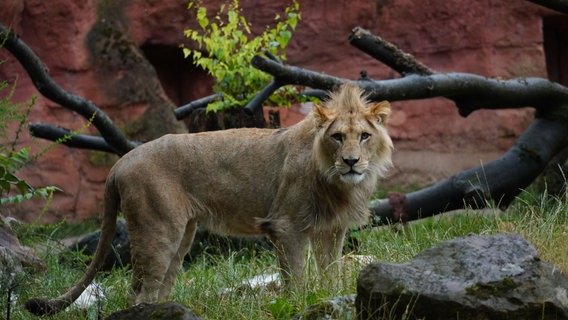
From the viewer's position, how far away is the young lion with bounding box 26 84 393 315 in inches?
246

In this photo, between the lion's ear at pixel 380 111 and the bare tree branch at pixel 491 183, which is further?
the bare tree branch at pixel 491 183

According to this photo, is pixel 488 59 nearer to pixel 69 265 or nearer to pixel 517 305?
pixel 69 265

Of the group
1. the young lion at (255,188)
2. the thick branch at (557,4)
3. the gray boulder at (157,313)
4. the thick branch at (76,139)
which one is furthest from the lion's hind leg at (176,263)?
the thick branch at (557,4)

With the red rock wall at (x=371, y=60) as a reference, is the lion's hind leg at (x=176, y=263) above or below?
above

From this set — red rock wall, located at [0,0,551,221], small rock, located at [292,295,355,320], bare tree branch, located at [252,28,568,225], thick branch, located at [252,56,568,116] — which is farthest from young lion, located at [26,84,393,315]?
red rock wall, located at [0,0,551,221]

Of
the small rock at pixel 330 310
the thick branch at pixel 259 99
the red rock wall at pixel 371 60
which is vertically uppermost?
the small rock at pixel 330 310

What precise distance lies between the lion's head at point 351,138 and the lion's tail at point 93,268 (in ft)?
4.78

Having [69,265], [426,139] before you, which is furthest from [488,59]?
[69,265]

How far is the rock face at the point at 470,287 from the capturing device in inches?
176

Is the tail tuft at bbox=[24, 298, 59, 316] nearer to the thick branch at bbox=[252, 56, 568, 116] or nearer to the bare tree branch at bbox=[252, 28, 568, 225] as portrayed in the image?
the thick branch at bbox=[252, 56, 568, 116]

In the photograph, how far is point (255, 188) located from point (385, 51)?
2.33 metres

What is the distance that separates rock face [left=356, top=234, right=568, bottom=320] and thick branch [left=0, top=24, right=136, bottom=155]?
→ 179 inches

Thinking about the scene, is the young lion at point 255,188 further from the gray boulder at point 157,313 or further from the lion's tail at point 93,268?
the gray boulder at point 157,313

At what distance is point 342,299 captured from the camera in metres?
5.06
